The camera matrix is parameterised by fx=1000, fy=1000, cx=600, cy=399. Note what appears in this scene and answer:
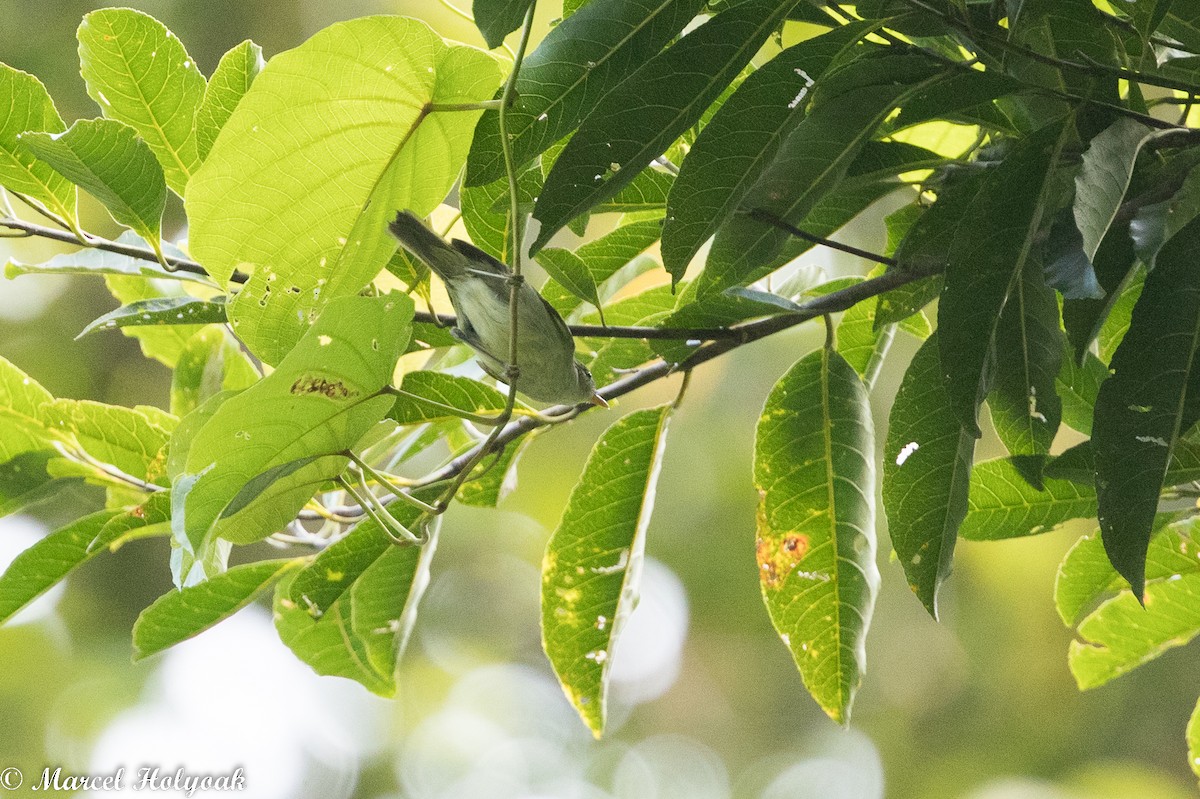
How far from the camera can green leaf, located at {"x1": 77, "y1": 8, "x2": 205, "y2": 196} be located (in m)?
1.04

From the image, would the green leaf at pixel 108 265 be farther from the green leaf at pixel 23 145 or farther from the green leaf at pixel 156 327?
the green leaf at pixel 156 327

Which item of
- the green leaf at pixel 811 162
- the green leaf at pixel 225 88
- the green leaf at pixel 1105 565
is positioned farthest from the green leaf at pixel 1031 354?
the green leaf at pixel 225 88

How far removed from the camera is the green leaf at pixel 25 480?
4.06 feet

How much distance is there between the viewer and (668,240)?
0.84 metres

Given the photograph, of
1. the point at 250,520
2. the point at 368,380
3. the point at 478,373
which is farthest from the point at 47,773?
the point at 368,380

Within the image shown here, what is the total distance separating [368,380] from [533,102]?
0.87 ft

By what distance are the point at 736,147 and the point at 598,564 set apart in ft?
1.99

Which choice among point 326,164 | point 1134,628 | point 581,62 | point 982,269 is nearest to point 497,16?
point 581,62

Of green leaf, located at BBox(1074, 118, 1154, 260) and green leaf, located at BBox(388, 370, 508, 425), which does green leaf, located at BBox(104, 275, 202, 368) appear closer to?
green leaf, located at BBox(388, 370, 508, 425)

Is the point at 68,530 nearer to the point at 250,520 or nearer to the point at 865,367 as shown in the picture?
the point at 250,520

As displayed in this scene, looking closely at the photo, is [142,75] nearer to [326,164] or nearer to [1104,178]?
[326,164]

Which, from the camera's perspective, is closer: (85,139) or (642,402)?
(85,139)

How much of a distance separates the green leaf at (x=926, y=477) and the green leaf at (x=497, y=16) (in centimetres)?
55

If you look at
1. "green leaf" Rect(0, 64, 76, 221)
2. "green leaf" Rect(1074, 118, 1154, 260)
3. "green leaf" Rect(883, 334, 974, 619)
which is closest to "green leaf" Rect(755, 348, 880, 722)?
"green leaf" Rect(883, 334, 974, 619)
